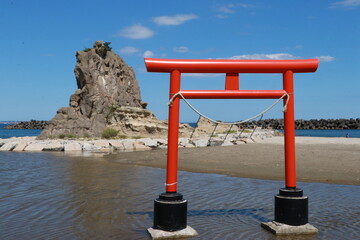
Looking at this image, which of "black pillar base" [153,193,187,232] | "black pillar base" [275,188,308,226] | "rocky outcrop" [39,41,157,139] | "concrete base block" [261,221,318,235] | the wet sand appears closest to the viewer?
"black pillar base" [153,193,187,232]

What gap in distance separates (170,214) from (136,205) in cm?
203

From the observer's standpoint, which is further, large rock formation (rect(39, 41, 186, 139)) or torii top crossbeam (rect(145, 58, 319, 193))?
large rock formation (rect(39, 41, 186, 139))

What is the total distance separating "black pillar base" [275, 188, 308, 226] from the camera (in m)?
5.02

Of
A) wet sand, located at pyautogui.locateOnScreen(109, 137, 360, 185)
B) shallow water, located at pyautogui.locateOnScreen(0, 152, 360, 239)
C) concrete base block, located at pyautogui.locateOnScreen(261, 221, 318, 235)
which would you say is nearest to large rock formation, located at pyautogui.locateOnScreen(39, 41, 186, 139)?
wet sand, located at pyautogui.locateOnScreen(109, 137, 360, 185)

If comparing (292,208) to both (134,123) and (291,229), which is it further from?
(134,123)

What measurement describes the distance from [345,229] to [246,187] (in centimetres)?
341

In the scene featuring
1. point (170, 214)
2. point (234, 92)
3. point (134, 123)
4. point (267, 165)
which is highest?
point (134, 123)

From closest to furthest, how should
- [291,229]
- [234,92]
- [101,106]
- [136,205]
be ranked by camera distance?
[291,229]
[234,92]
[136,205]
[101,106]

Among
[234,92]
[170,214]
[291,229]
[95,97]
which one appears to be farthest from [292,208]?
[95,97]

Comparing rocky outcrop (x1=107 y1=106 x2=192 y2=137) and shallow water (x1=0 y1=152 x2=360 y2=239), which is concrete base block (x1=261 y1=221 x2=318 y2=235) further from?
rocky outcrop (x1=107 y1=106 x2=192 y2=137)

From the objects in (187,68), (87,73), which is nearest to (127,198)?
(187,68)

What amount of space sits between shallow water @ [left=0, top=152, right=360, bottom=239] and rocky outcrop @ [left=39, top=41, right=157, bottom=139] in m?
17.5

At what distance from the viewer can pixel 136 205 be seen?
6680mm

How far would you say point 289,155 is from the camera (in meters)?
5.29
